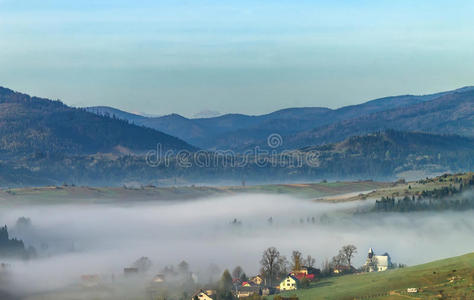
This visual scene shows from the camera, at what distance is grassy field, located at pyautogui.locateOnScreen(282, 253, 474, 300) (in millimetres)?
161750

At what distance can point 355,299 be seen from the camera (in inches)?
6590

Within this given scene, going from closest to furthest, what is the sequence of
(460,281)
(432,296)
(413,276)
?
1. (432,296)
2. (460,281)
3. (413,276)

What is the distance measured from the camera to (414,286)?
175125mm

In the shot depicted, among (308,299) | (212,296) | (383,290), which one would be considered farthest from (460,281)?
Result: (212,296)

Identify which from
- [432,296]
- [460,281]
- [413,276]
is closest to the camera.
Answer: [432,296]

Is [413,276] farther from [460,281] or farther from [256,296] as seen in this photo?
[256,296]

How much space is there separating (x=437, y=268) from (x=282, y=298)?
40.4 metres

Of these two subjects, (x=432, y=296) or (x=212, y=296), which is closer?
(x=432, y=296)

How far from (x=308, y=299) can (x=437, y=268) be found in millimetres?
35703

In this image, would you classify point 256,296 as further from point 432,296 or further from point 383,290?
point 432,296

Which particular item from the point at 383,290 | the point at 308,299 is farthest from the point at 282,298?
the point at 383,290

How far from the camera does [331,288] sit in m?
194

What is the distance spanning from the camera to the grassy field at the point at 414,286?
16175cm

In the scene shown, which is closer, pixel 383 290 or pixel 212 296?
pixel 383 290
